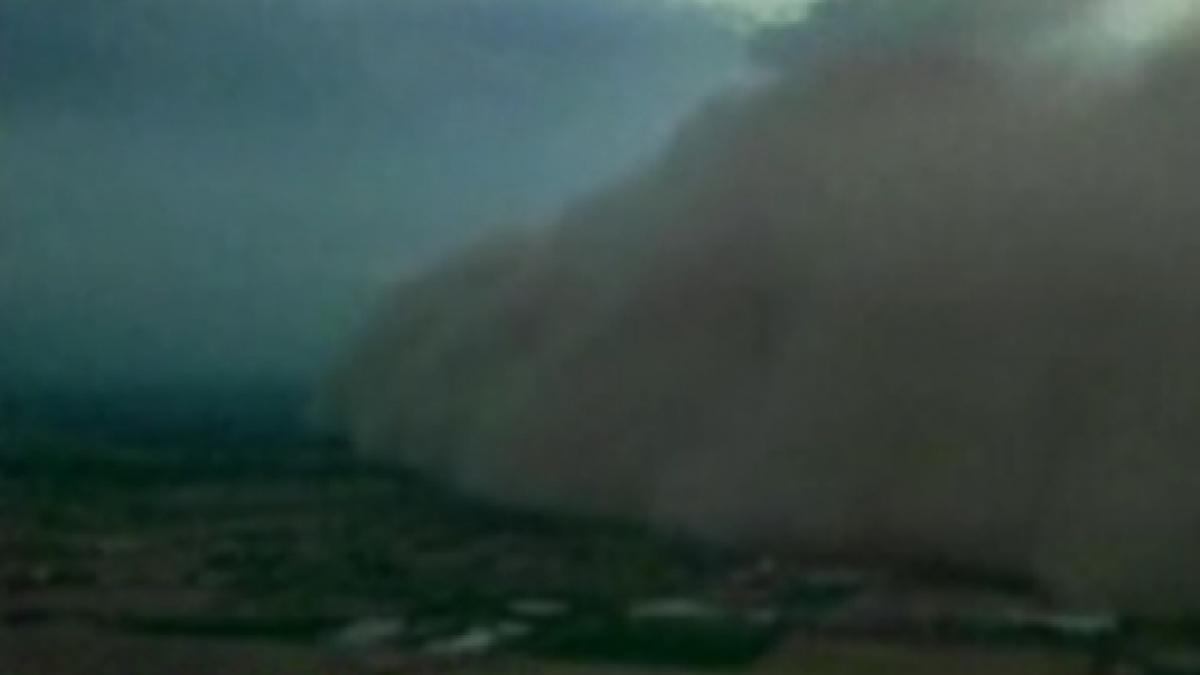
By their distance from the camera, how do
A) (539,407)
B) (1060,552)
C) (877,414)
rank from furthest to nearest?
(539,407), (877,414), (1060,552)

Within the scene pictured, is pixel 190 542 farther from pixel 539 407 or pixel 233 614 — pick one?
pixel 539 407

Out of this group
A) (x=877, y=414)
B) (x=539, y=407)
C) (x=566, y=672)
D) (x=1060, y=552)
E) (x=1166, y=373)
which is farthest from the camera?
(x=539, y=407)

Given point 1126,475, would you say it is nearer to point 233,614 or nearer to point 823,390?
point 823,390

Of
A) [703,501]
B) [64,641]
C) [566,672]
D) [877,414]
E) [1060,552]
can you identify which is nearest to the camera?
[566,672]

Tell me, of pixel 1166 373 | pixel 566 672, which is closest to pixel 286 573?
pixel 566 672

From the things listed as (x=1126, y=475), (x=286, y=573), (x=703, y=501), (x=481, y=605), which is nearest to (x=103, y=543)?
(x=286, y=573)

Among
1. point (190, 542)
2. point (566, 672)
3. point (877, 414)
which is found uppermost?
point (877, 414)

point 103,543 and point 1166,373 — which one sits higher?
point 1166,373

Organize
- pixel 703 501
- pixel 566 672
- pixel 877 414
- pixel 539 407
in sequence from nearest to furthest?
pixel 566 672 < pixel 703 501 < pixel 877 414 < pixel 539 407

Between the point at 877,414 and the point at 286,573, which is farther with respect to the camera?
the point at 877,414
